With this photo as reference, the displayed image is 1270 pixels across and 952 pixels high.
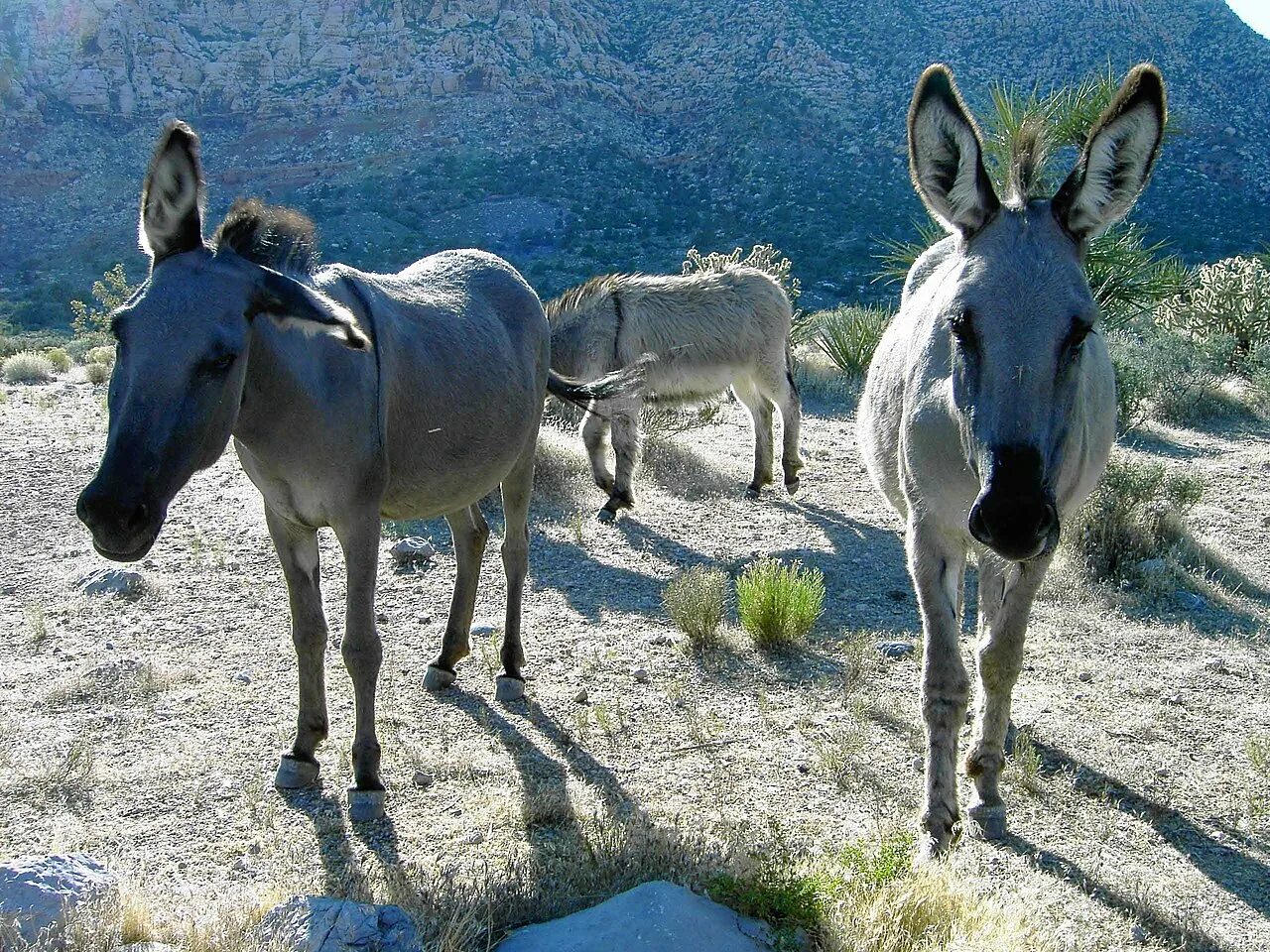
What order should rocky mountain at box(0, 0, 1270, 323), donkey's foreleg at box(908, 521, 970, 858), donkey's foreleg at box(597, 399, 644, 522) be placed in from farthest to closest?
rocky mountain at box(0, 0, 1270, 323) → donkey's foreleg at box(597, 399, 644, 522) → donkey's foreleg at box(908, 521, 970, 858)

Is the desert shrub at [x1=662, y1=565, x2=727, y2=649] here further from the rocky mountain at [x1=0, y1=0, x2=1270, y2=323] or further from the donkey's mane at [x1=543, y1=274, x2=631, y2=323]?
the rocky mountain at [x1=0, y1=0, x2=1270, y2=323]

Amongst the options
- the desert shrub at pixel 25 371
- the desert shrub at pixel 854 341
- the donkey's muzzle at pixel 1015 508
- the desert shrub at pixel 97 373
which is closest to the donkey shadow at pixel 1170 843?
the donkey's muzzle at pixel 1015 508

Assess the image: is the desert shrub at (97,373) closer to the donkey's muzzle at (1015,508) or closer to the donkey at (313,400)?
the donkey at (313,400)

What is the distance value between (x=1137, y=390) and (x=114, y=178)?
4299 cm

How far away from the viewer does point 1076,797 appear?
4.10 metres

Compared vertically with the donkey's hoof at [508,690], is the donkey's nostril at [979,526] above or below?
above

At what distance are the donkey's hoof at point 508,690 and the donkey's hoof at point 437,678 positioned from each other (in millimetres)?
289

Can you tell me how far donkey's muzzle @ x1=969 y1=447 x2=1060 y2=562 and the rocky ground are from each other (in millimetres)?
1354

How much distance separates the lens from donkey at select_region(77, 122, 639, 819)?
9.63 ft

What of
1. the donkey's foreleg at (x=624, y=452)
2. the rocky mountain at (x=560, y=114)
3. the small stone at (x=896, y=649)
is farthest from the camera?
the rocky mountain at (x=560, y=114)

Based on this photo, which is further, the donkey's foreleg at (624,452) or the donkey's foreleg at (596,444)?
the donkey's foreleg at (596,444)

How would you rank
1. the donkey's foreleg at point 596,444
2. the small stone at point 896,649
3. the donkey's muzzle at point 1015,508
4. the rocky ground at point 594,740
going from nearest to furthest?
the donkey's muzzle at point 1015,508 < the rocky ground at point 594,740 < the small stone at point 896,649 < the donkey's foreleg at point 596,444

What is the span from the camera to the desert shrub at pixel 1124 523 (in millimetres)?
6875

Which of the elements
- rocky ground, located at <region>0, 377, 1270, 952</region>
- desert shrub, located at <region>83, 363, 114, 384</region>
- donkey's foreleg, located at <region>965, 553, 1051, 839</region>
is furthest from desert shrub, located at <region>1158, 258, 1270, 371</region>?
desert shrub, located at <region>83, 363, 114, 384</region>
